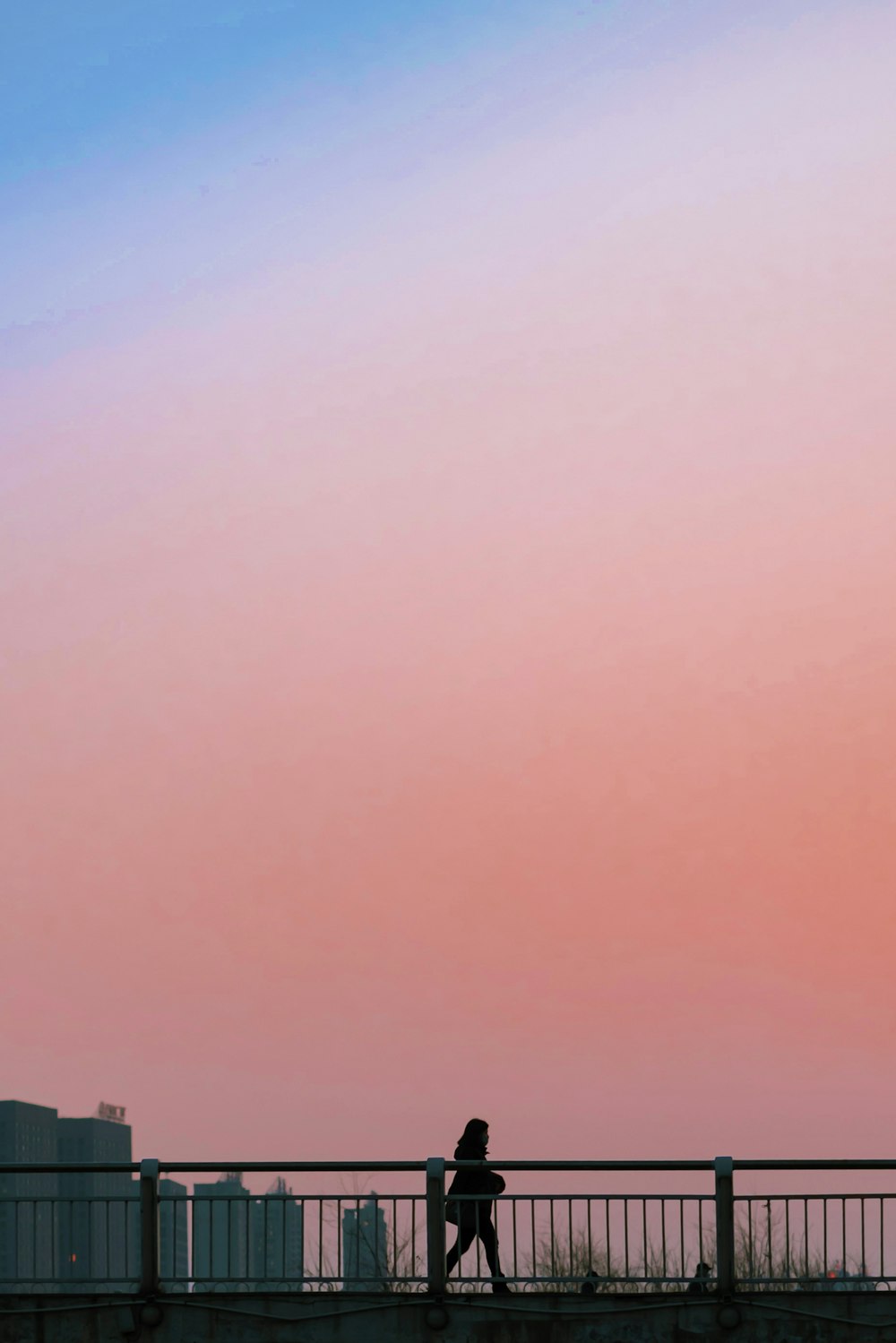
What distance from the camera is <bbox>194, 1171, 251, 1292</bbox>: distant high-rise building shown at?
17438mm

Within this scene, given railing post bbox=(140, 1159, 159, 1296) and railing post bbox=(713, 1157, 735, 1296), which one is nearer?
railing post bbox=(713, 1157, 735, 1296)

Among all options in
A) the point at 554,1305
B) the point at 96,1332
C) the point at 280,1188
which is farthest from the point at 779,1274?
the point at 96,1332

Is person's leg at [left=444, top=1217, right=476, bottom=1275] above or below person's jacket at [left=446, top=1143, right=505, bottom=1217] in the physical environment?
below

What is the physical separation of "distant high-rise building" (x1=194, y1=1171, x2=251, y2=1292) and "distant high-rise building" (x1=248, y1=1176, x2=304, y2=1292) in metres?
0.10

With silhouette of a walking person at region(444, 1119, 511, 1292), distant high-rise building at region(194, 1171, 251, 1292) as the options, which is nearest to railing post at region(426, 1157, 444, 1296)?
silhouette of a walking person at region(444, 1119, 511, 1292)

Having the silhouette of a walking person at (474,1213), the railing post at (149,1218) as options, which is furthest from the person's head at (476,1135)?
the railing post at (149,1218)

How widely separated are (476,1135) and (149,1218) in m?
3.36

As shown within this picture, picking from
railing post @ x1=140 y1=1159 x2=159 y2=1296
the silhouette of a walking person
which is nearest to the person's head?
the silhouette of a walking person

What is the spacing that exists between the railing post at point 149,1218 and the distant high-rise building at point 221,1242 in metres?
0.47

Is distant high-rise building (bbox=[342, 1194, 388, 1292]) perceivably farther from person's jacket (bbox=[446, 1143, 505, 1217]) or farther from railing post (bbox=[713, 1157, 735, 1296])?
railing post (bbox=[713, 1157, 735, 1296])

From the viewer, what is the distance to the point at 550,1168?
57.2 ft

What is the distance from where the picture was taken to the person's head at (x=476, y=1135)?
18.6 meters

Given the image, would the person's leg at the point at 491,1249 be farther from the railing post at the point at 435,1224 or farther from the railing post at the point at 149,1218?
the railing post at the point at 149,1218

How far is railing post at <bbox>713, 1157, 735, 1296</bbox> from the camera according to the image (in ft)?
57.3
